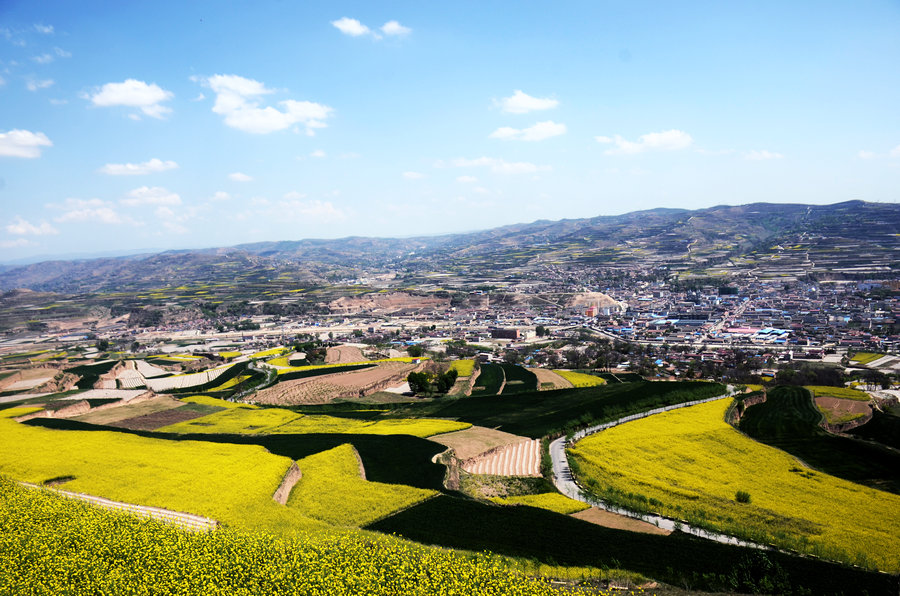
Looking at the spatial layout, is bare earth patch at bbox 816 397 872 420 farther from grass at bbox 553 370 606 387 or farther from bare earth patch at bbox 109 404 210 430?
bare earth patch at bbox 109 404 210 430

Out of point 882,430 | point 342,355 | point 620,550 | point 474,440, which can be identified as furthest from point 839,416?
point 342,355

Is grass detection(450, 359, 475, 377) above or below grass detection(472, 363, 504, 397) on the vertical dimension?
above

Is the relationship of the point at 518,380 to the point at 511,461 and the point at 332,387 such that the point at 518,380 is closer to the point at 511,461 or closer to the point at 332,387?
the point at 332,387

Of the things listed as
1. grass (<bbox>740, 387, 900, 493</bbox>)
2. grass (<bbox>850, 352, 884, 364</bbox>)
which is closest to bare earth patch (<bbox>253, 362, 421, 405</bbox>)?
grass (<bbox>740, 387, 900, 493</bbox>)

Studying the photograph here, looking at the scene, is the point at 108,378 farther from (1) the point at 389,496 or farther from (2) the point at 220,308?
(2) the point at 220,308

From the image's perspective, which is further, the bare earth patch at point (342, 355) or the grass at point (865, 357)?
the bare earth patch at point (342, 355)

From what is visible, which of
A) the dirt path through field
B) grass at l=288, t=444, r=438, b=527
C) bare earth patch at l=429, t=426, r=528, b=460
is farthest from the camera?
bare earth patch at l=429, t=426, r=528, b=460

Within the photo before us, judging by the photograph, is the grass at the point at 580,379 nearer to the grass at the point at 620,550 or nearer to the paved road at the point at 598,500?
the paved road at the point at 598,500

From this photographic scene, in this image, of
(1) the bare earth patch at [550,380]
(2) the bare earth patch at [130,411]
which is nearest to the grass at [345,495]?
(2) the bare earth patch at [130,411]
